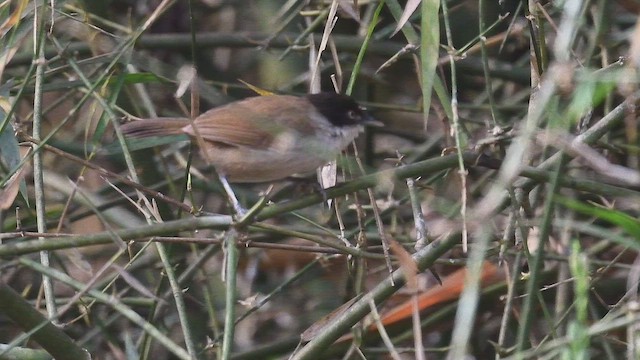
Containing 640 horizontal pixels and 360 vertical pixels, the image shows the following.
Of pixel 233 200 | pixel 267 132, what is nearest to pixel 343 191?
pixel 233 200

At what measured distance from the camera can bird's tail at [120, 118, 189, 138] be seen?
3.79m

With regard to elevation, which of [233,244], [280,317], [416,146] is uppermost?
[233,244]

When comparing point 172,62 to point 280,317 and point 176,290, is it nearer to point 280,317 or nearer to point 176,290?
point 280,317

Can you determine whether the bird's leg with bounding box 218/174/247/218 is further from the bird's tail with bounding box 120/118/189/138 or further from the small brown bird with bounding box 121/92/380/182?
the bird's tail with bounding box 120/118/189/138

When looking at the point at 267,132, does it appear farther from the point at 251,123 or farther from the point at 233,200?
the point at 233,200

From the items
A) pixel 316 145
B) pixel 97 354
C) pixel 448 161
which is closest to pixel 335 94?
pixel 316 145

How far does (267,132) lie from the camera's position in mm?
3926

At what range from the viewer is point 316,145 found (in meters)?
3.84

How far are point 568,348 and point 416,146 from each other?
11.2 feet

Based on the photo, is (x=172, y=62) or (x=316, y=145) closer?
(x=316, y=145)

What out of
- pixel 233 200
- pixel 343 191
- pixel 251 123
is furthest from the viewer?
pixel 251 123

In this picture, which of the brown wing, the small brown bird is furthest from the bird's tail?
the brown wing

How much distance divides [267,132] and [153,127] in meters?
0.42

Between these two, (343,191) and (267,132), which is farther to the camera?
(267,132)
